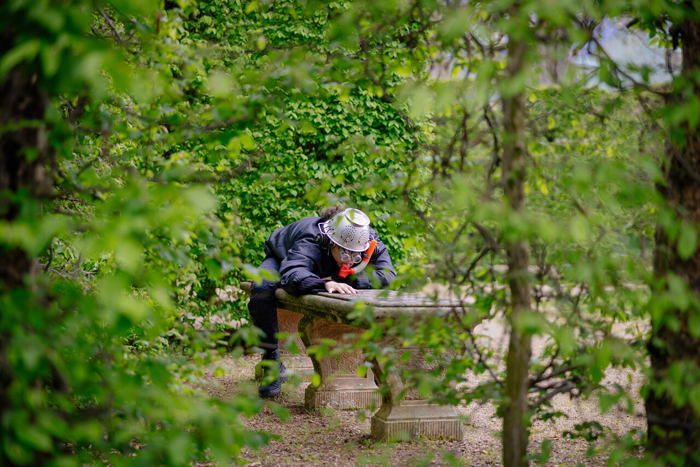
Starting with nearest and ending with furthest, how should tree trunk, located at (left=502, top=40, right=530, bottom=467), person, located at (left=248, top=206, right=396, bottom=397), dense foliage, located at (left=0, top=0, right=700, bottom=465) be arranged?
dense foliage, located at (left=0, top=0, right=700, bottom=465)
tree trunk, located at (left=502, top=40, right=530, bottom=467)
person, located at (left=248, top=206, right=396, bottom=397)

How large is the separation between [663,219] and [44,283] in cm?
170

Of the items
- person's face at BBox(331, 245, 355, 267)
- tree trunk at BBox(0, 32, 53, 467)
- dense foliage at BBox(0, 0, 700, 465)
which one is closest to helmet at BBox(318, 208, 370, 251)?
person's face at BBox(331, 245, 355, 267)

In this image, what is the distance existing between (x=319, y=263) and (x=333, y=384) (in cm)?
102

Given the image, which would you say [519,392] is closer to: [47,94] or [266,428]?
[47,94]

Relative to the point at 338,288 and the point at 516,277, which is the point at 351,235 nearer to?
the point at 338,288

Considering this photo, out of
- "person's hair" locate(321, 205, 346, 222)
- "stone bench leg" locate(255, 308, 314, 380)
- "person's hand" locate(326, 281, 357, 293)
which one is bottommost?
"stone bench leg" locate(255, 308, 314, 380)

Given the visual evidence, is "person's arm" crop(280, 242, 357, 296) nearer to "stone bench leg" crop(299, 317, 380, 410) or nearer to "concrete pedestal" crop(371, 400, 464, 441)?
"stone bench leg" crop(299, 317, 380, 410)

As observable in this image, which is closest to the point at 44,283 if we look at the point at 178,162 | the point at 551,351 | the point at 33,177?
the point at 33,177

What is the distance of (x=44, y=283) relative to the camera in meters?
1.57

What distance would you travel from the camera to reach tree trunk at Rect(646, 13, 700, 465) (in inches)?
80.7

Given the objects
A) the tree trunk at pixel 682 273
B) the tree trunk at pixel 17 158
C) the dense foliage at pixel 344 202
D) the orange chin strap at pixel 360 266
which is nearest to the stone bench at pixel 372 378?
the orange chin strap at pixel 360 266

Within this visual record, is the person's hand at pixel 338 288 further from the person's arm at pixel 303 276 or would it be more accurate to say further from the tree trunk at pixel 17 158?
the tree trunk at pixel 17 158

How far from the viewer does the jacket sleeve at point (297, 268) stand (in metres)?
4.73

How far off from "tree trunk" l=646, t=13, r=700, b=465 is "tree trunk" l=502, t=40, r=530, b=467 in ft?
1.46
